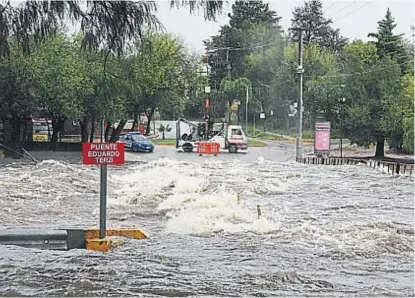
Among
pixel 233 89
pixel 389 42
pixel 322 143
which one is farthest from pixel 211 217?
pixel 233 89

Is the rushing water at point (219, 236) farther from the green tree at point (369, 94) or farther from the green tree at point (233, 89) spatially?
the green tree at point (233, 89)

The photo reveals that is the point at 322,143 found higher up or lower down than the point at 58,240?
higher up

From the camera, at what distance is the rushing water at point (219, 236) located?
782cm

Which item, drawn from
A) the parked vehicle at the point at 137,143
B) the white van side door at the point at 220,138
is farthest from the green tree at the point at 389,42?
the parked vehicle at the point at 137,143

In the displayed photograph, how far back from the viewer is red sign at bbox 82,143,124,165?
8.87 metres

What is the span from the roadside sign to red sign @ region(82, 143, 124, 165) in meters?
24.9

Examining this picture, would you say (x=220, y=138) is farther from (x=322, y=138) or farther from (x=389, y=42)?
(x=389, y=42)

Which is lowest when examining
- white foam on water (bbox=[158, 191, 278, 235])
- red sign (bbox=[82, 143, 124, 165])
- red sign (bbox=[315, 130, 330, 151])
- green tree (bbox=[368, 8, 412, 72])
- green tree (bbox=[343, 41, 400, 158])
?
white foam on water (bbox=[158, 191, 278, 235])

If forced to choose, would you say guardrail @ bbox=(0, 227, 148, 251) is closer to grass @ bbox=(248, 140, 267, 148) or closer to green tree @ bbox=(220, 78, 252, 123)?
grass @ bbox=(248, 140, 267, 148)

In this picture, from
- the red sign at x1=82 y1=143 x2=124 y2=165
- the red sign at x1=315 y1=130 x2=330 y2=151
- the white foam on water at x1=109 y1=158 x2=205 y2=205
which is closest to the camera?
the red sign at x1=82 y1=143 x2=124 y2=165

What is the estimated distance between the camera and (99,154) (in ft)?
29.2

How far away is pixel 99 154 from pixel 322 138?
2546 centimetres

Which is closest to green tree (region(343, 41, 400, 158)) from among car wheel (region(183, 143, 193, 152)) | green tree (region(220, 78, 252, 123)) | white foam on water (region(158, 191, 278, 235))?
car wheel (region(183, 143, 193, 152))

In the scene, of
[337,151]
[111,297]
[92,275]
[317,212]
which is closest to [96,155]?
[92,275]
